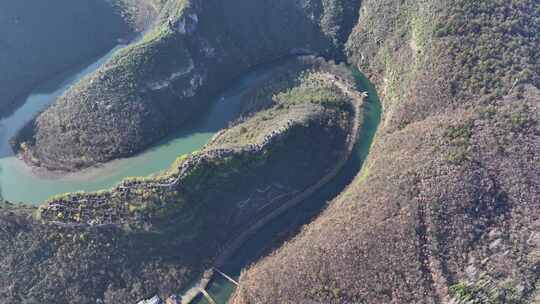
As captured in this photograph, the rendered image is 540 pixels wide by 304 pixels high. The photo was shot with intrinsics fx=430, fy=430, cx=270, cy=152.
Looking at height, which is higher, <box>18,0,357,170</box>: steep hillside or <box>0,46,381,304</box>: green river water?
<box>18,0,357,170</box>: steep hillside

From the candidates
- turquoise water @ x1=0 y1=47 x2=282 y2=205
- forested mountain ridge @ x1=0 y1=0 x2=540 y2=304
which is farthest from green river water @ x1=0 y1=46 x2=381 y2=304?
forested mountain ridge @ x1=0 y1=0 x2=540 y2=304

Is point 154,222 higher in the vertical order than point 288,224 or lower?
higher

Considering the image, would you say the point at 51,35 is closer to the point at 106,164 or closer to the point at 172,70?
the point at 172,70

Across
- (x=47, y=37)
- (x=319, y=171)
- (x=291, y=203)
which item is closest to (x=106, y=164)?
(x=291, y=203)

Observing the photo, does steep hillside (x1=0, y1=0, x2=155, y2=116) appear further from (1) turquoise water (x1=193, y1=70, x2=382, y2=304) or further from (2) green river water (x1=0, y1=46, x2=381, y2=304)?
(1) turquoise water (x1=193, y1=70, x2=382, y2=304)

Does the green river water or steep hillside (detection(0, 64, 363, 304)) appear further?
the green river water

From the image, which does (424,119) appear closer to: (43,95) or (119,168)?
(119,168)
